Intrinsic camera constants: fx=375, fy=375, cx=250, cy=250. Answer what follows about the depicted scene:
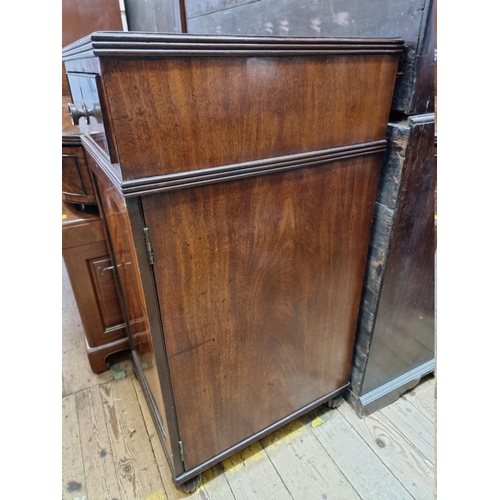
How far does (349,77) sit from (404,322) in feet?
2.62

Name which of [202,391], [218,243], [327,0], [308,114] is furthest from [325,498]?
[327,0]

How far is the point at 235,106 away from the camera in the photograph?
663mm

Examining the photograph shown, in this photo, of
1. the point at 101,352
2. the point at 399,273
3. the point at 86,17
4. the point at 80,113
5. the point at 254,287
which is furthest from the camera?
the point at 86,17

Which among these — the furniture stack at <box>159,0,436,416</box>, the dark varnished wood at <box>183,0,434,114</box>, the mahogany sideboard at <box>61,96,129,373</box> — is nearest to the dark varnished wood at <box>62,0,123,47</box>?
the furniture stack at <box>159,0,436,416</box>

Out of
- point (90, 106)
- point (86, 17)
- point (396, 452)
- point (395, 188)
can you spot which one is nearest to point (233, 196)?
point (90, 106)

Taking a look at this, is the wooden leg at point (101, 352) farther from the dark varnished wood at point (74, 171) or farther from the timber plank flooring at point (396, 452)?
the timber plank flooring at point (396, 452)

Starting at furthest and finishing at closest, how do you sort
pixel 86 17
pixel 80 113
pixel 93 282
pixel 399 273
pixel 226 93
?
pixel 86 17 → pixel 93 282 → pixel 399 273 → pixel 80 113 → pixel 226 93

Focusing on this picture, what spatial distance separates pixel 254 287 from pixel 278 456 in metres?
0.66

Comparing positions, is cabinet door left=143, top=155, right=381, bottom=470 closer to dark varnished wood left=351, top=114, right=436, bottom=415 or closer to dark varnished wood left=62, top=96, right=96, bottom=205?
dark varnished wood left=351, top=114, right=436, bottom=415

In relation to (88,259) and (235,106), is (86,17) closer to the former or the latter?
(88,259)

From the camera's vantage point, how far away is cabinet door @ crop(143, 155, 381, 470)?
0.75 metres

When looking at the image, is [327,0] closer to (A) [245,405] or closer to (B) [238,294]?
(B) [238,294]

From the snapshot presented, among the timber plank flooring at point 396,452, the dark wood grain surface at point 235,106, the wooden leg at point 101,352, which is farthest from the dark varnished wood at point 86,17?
the timber plank flooring at point 396,452

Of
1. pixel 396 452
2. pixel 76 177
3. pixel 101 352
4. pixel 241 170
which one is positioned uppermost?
pixel 241 170
